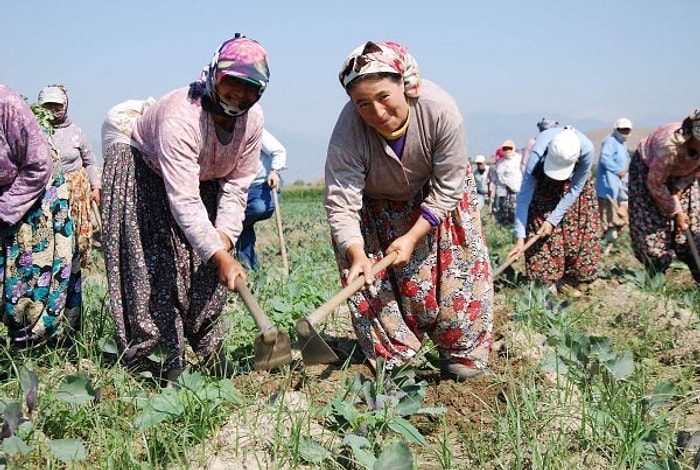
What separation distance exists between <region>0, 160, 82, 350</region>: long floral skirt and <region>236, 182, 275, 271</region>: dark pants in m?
2.46

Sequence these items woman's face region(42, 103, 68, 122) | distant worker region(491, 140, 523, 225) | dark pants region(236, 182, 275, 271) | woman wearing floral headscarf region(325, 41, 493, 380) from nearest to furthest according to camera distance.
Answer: woman wearing floral headscarf region(325, 41, 493, 380), woman's face region(42, 103, 68, 122), dark pants region(236, 182, 275, 271), distant worker region(491, 140, 523, 225)

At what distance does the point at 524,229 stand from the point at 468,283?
6.64 ft

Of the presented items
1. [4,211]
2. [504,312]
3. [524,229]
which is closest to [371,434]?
[4,211]

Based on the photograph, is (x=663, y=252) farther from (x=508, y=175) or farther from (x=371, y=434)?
(x=508, y=175)

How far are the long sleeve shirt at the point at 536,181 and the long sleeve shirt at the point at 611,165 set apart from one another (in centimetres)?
374

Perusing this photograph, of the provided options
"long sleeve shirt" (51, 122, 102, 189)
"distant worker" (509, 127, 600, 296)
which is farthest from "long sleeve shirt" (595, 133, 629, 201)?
"long sleeve shirt" (51, 122, 102, 189)

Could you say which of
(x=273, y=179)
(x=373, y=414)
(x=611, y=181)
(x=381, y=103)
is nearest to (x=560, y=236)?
(x=273, y=179)

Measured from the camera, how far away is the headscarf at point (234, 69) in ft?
8.77

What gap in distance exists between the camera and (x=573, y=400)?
3002mm

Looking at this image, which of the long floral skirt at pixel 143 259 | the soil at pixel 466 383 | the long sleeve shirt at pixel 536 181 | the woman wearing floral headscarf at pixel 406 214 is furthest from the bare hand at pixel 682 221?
the long floral skirt at pixel 143 259

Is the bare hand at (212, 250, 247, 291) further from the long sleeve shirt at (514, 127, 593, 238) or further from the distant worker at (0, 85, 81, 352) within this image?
the long sleeve shirt at (514, 127, 593, 238)

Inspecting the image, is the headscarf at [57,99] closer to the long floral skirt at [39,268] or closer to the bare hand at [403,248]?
the long floral skirt at [39,268]

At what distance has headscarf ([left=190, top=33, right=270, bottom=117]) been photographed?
2.67 m

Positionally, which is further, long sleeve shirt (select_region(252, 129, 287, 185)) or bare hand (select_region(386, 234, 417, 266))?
long sleeve shirt (select_region(252, 129, 287, 185))
